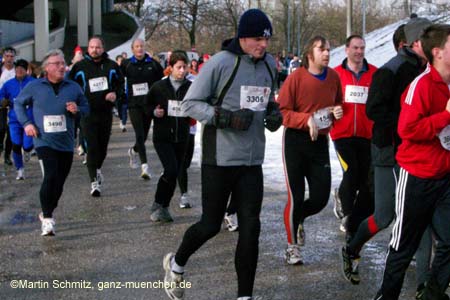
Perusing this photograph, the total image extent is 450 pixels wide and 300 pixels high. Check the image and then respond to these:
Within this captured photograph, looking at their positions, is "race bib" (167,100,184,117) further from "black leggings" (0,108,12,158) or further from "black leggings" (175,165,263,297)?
"black leggings" (0,108,12,158)

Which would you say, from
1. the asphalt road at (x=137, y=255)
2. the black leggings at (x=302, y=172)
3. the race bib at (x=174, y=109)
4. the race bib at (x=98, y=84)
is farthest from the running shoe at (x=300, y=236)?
the race bib at (x=98, y=84)

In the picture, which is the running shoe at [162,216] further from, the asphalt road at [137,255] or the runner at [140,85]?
the runner at [140,85]

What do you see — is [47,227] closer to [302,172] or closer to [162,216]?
[162,216]

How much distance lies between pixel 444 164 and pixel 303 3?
6430 cm

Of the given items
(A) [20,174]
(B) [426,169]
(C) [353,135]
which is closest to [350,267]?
(B) [426,169]

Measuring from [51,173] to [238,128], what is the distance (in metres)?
3.22

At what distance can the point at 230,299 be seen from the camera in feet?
18.4

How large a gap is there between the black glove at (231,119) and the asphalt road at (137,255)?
128 centimetres

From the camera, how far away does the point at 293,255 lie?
6566 mm

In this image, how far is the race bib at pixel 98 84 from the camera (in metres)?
10.3

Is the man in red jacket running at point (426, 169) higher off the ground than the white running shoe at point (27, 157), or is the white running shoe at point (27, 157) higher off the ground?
the man in red jacket running at point (426, 169)

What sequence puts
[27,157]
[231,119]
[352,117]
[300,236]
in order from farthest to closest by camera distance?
[27,157], [352,117], [300,236], [231,119]

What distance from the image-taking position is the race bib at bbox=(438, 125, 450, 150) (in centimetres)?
464

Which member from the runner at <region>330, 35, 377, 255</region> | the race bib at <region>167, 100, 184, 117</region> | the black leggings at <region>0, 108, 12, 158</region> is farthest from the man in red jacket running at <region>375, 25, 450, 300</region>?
the black leggings at <region>0, 108, 12, 158</region>
